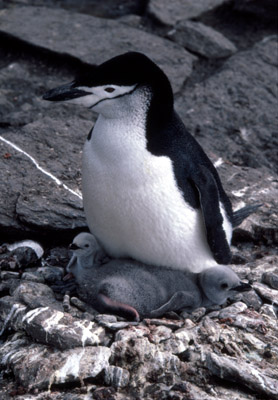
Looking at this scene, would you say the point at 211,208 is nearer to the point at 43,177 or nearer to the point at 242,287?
the point at 242,287

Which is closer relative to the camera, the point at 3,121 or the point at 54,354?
the point at 54,354

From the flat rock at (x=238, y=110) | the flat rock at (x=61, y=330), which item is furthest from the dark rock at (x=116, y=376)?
the flat rock at (x=238, y=110)

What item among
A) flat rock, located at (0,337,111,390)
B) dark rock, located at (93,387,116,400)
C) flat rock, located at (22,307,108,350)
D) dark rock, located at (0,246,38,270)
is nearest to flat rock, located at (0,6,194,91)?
dark rock, located at (0,246,38,270)

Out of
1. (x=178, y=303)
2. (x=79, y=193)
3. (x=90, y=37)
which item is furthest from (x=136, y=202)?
(x=90, y=37)

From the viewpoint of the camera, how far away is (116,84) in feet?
8.13

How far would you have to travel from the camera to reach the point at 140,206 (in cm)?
260

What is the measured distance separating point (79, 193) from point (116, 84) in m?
1.04

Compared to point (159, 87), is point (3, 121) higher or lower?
lower

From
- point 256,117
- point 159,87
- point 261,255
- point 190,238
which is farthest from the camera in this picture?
point 256,117

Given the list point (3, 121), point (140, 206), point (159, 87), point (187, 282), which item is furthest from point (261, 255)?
point (3, 121)

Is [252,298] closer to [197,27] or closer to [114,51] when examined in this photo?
[114,51]

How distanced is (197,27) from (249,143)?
1.25 meters

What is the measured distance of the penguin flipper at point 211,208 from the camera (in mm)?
2678

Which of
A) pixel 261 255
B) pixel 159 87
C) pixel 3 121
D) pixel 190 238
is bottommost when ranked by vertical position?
pixel 3 121
